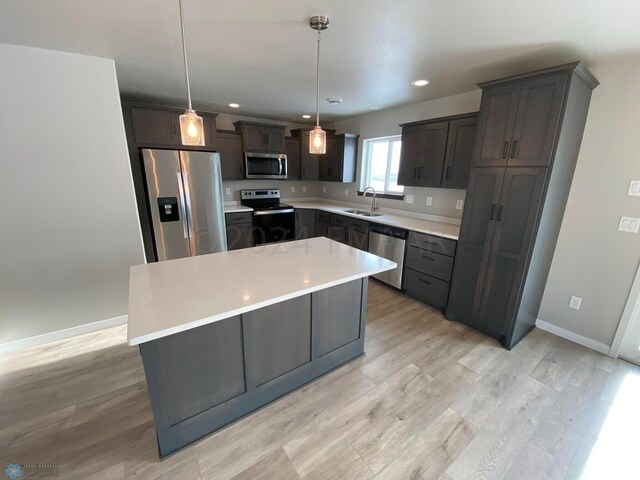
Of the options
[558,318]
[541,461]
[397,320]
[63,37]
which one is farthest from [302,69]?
[558,318]

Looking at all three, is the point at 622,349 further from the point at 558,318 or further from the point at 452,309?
the point at 452,309

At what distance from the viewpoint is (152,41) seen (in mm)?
1904

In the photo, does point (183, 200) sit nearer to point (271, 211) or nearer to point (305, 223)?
point (271, 211)

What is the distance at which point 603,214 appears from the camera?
2227mm

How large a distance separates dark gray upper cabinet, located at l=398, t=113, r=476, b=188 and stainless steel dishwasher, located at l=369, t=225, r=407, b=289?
27.8 inches

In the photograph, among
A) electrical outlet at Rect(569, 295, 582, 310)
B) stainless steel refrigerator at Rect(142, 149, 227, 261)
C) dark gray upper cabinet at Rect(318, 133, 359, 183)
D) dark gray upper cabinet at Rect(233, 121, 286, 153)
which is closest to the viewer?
electrical outlet at Rect(569, 295, 582, 310)

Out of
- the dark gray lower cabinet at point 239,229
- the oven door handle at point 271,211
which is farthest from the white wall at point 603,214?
the dark gray lower cabinet at point 239,229

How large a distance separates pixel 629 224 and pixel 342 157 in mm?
3408

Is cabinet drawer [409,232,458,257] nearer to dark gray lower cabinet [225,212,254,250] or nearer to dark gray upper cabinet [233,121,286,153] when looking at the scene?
dark gray lower cabinet [225,212,254,250]

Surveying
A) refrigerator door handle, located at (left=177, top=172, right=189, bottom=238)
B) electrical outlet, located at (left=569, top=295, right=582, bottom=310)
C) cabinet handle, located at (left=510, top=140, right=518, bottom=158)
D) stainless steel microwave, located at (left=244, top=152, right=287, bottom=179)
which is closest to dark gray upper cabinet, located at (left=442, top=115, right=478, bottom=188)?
cabinet handle, located at (left=510, top=140, right=518, bottom=158)

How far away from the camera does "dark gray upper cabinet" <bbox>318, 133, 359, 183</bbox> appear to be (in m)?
4.41

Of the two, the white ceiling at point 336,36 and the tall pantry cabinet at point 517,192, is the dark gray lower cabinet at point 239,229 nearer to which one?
the white ceiling at point 336,36

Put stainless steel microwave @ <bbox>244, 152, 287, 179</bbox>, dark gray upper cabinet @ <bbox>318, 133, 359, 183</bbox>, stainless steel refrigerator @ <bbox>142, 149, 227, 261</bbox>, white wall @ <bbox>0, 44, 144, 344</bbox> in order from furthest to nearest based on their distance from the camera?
1. dark gray upper cabinet @ <bbox>318, 133, 359, 183</bbox>
2. stainless steel microwave @ <bbox>244, 152, 287, 179</bbox>
3. stainless steel refrigerator @ <bbox>142, 149, 227, 261</bbox>
4. white wall @ <bbox>0, 44, 144, 344</bbox>

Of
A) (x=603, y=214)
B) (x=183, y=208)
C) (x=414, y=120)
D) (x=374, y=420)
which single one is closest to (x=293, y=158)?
(x=414, y=120)
